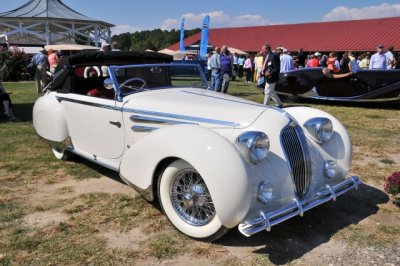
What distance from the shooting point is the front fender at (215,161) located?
2.96 m

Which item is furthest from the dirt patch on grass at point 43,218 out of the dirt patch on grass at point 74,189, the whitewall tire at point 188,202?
the whitewall tire at point 188,202

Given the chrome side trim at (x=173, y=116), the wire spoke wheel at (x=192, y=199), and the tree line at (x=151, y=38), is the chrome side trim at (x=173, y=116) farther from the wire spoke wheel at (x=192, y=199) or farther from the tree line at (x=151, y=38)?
the tree line at (x=151, y=38)

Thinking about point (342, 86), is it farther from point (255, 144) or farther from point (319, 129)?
point (255, 144)

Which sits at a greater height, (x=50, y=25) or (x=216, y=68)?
(x=50, y=25)

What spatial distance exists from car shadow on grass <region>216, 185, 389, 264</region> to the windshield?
2.06 metres

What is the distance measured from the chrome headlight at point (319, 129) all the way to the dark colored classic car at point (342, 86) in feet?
24.4

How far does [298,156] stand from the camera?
3.48 meters

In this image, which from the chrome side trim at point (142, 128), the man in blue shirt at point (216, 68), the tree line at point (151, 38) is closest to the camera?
the chrome side trim at point (142, 128)

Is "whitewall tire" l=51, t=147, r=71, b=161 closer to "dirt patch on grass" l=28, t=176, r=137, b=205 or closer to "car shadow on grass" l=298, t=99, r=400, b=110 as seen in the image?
"dirt patch on grass" l=28, t=176, r=137, b=205

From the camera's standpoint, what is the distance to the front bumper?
9.59ft

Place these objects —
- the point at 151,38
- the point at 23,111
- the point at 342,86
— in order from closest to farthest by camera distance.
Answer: the point at 23,111
the point at 342,86
the point at 151,38

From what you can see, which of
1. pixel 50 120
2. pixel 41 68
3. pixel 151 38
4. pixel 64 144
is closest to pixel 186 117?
pixel 64 144

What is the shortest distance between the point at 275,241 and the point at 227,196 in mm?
748

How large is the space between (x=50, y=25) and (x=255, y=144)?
34.9 metres
